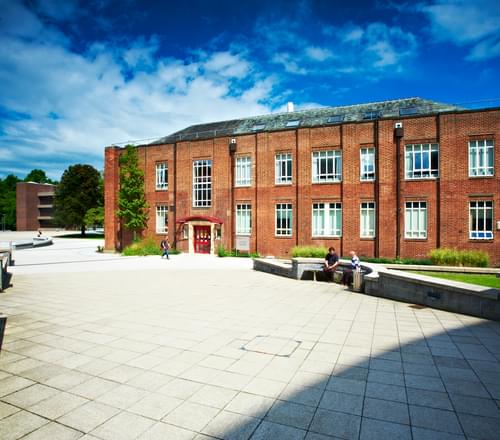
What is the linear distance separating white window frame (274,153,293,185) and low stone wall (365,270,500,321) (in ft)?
48.8

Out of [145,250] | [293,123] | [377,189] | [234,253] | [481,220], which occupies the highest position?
[293,123]

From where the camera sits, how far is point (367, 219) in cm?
2334

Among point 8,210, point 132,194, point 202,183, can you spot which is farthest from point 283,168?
point 8,210

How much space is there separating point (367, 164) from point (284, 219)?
699 centimetres

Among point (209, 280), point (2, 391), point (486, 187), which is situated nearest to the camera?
point (2, 391)

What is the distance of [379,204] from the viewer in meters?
22.8

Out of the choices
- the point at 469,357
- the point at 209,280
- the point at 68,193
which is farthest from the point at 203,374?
the point at 68,193

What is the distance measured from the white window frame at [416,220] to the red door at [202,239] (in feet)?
49.2

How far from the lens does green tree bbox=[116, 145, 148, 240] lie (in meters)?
30.0

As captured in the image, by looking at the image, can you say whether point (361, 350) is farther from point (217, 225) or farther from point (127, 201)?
point (127, 201)

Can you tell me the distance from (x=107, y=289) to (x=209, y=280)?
13.4 feet

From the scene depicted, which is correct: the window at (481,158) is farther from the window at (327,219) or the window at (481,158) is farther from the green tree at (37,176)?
the green tree at (37,176)

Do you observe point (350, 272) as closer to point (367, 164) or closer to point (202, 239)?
point (367, 164)

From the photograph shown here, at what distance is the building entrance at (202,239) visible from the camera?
28312mm
